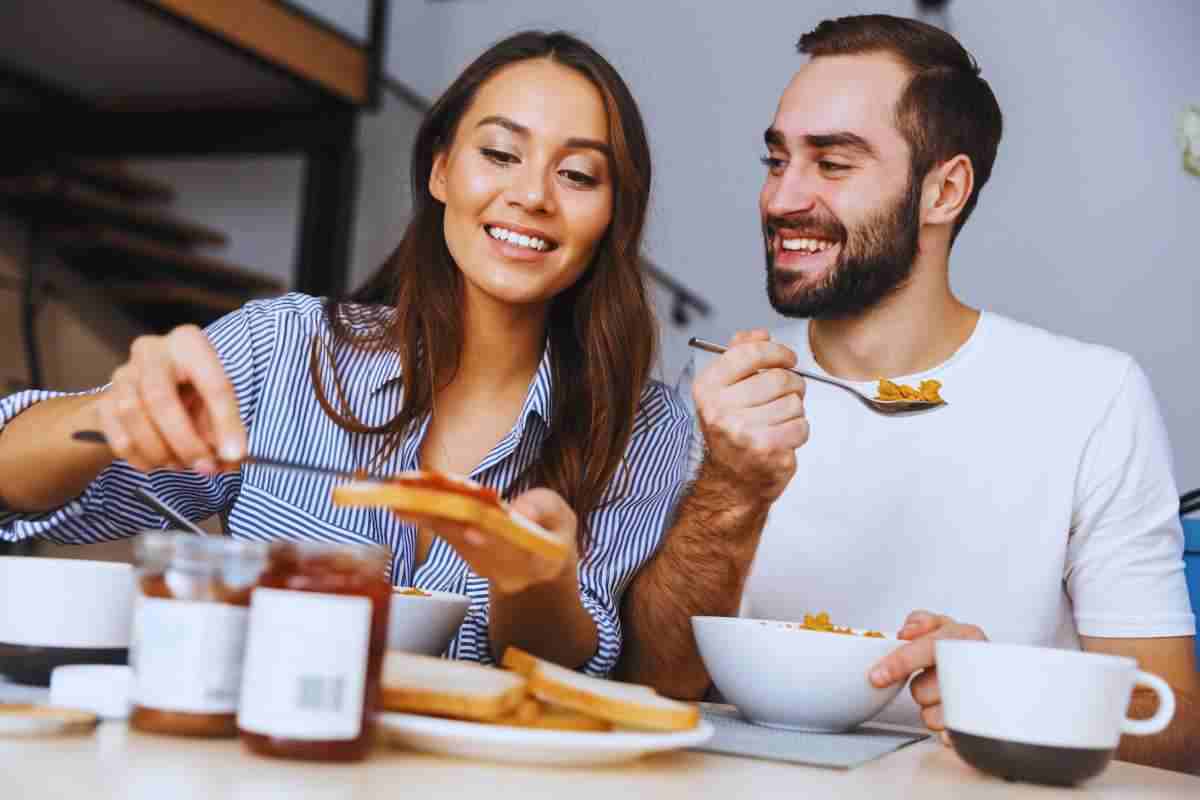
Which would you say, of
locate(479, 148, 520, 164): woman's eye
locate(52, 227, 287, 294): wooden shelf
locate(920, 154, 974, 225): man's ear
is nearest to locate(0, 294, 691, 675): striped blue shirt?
locate(479, 148, 520, 164): woman's eye

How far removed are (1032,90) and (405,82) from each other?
253 centimetres

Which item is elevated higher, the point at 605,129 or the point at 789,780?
the point at 605,129

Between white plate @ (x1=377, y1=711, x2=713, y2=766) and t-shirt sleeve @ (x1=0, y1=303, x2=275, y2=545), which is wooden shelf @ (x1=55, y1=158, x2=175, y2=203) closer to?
t-shirt sleeve @ (x1=0, y1=303, x2=275, y2=545)

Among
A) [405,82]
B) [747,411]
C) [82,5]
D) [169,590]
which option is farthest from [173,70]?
[169,590]

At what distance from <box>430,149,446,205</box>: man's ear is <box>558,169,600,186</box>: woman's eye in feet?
0.69

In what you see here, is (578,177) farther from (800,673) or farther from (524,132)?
(800,673)

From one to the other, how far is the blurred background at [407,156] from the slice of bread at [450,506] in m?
1.11

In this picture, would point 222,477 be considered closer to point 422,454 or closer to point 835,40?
point 422,454

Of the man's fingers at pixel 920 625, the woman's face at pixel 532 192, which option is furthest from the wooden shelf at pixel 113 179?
the man's fingers at pixel 920 625

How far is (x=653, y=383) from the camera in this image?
174cm

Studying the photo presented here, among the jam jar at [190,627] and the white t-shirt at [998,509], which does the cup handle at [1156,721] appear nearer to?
the jam jar at [190,627]

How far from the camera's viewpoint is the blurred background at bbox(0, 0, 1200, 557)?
2.93 metres

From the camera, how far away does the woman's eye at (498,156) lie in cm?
154

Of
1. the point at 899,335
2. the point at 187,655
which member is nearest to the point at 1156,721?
the point at 187,655
